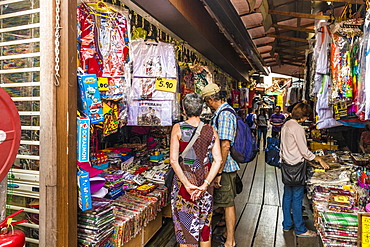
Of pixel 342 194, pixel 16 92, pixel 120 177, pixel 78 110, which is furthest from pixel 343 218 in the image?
pixel 16 92

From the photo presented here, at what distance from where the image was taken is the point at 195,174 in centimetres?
254

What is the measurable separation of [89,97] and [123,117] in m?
0.67

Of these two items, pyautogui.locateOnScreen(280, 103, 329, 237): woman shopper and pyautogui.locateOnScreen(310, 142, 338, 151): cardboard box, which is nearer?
pyautogui.locateOnScreen(280, 103, 329, 237): woman shopper

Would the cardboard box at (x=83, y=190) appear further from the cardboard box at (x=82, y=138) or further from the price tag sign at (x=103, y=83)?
the price tag sign at (x=103, y=83)

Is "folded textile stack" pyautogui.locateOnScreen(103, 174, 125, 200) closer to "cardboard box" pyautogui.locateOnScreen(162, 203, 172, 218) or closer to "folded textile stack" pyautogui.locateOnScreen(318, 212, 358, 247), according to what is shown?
"cardboard box" pyautogui.locateOnScreen(162, 203, 172, 218)

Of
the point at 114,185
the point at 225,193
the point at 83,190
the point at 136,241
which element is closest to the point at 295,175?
the point at 225,193

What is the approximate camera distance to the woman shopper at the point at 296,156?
3.67 metres

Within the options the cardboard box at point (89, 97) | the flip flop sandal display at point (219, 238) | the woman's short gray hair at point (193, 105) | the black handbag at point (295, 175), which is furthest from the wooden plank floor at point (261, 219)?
the cardboard box at point (89, 97)

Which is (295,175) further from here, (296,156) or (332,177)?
(332,177)

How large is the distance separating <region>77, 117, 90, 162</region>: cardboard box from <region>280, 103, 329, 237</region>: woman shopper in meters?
2.76

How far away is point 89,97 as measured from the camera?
5.98 feet

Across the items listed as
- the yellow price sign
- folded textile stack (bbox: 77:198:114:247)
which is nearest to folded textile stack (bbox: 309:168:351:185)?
the yellow price sign

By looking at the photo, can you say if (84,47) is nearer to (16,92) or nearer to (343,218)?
(16,92)

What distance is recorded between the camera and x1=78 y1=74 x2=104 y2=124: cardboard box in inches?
70.9
